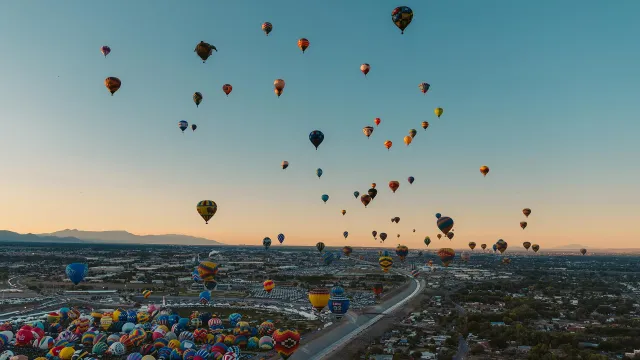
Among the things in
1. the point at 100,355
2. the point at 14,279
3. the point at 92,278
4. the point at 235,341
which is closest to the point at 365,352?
the point at 235,341

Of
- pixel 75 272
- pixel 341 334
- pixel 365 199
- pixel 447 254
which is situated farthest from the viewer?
pixel 365 199

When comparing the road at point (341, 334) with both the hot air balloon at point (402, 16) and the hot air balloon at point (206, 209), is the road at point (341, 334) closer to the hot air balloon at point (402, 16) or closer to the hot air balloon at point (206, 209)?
the hot air balloon at point (206, 209)

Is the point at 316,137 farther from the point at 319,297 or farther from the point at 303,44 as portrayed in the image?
the point at 319,297

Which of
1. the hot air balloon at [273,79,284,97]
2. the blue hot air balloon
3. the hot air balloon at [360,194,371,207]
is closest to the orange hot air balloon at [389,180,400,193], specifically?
the hot air balloon at [360,194,371,207]

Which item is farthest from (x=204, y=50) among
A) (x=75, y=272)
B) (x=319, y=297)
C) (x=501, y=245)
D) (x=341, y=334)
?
(x=501, y=245)

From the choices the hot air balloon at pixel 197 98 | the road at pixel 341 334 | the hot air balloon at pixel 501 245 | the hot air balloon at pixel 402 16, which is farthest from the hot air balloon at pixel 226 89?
the hot air balloon at pixel 501 245
